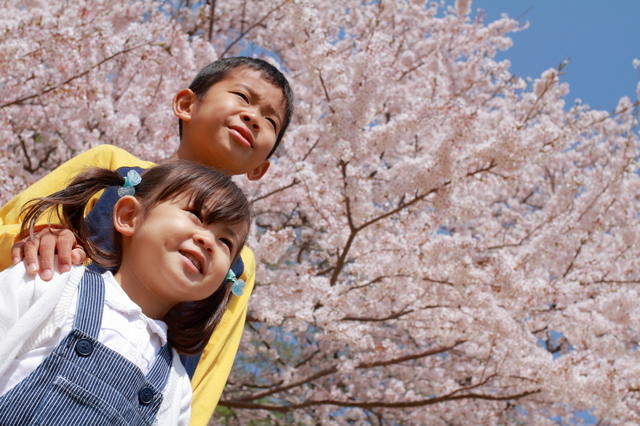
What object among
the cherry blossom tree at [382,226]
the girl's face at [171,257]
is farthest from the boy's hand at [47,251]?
the cherry blossom tree at [382,226]

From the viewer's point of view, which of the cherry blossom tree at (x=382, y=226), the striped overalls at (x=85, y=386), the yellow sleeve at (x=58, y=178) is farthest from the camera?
the cherry blossom tree at (x=382, y=226)

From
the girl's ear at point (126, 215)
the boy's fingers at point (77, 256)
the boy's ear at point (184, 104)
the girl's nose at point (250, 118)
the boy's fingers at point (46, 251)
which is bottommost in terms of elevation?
the boy's fingers at point (46, 251)

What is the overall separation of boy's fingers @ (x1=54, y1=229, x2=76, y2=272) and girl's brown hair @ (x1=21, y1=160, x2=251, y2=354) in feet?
0.19

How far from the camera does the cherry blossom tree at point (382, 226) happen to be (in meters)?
3.82

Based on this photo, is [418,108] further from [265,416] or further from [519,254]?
[265,416]

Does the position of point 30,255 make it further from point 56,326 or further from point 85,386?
point 85,386

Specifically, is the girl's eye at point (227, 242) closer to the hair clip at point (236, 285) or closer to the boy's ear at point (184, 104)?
the hair clip at point (236, 285)

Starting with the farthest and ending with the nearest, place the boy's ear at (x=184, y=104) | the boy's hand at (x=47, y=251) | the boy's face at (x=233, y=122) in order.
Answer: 1. the boy's ear at (x=184, y=104)
2. the boy's face at (x=233, y=122)
3. the boy's hand at (x=47, y=251)

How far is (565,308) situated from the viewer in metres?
4.71

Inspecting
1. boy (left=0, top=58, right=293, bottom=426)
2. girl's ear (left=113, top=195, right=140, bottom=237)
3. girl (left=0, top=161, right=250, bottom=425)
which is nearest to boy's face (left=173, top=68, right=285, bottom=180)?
boy (left=0, top=58, right=293, bottom=426)

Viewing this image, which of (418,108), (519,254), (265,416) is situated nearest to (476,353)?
(519,254)

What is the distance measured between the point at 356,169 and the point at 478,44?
4.53 metres

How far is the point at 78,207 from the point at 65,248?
0.75 feet

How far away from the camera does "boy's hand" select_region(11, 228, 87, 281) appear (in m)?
1.11
